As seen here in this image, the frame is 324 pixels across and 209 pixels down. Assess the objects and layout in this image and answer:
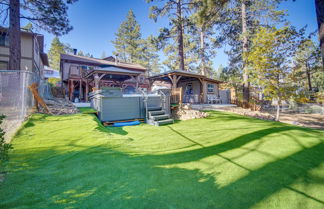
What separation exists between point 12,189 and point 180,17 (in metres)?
14.8

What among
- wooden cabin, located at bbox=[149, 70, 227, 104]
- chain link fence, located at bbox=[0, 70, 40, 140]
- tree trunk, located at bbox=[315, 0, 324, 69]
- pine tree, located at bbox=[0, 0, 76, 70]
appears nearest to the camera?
tree trunk, located at bbox=[315, 0, 324, 69]

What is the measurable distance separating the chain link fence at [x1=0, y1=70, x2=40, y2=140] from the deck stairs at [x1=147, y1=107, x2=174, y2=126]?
440 cm

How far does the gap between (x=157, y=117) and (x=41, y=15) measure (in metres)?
9.43

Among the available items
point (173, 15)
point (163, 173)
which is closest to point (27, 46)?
point (173, 15)

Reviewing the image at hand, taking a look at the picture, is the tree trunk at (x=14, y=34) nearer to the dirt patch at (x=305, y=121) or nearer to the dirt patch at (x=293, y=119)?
the dirt patch at (x=293, y=119)

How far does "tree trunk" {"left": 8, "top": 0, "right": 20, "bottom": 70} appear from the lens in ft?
23.2

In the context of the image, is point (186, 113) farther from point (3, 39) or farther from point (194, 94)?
point (3, 39)

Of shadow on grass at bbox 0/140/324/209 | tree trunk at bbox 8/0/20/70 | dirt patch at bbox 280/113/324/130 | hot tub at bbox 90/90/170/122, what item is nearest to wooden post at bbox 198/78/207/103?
dirt patch at bbox 280/113/324/130

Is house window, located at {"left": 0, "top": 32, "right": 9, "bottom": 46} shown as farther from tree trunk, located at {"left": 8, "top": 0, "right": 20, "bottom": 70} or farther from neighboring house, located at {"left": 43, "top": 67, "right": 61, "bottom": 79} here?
neighboring house, located at {"left": 43, "top": 67, "right": 61, "bottom": 79}

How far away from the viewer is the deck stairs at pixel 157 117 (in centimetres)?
667

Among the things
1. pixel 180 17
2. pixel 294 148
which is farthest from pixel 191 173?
pixel 180 17

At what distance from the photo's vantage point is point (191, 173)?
2.28 metres

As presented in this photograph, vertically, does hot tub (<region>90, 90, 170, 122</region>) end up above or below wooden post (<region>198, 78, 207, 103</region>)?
below

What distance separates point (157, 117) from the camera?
688cm
